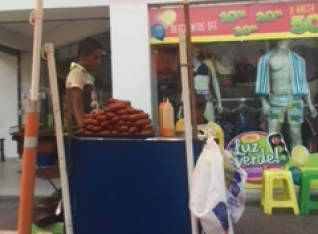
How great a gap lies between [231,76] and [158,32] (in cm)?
127

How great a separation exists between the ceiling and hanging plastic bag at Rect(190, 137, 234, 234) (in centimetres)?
430

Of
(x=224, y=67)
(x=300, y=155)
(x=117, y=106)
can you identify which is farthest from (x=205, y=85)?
(x=117, y=106)

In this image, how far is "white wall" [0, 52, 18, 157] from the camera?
1035cm

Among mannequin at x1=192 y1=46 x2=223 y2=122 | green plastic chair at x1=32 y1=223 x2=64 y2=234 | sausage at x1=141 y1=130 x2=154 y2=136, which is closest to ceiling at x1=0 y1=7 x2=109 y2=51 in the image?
mannequin at x1=192 y1=46 x2=223 y2=122

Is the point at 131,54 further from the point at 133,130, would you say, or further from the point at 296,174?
the point at 133,130

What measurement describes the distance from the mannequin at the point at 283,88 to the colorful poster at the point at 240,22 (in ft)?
0.98

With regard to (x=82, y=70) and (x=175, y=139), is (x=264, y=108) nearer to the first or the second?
(x=82, y=70)

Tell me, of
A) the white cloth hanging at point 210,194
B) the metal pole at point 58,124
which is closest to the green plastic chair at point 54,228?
the metal pole at point 58,124

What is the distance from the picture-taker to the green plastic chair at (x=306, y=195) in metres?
5.79

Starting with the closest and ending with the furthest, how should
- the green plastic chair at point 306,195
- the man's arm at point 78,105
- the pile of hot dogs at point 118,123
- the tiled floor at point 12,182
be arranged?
the pile of hot dogs at point 118,123 → the man's arm at point 78,105 → the green plastic chair at point 306,195 → the tiled floor at point 12,182

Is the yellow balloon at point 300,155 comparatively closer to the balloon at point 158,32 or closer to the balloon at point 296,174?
the balloon at point 296,174

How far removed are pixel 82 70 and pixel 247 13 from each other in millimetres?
2992

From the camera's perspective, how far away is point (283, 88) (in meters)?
6.54

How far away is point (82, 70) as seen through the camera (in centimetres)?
436
